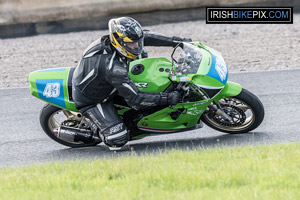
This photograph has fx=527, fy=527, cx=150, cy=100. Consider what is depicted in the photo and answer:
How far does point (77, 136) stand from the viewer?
661 centimetres

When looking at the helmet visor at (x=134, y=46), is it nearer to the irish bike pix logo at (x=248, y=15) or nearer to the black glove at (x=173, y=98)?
the black glove at (x=173, y=98)

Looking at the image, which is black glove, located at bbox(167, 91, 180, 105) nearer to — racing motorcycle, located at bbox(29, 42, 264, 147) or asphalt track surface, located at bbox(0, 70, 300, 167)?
racing motorcycle, located at bbox(29, 42, 264, 147)

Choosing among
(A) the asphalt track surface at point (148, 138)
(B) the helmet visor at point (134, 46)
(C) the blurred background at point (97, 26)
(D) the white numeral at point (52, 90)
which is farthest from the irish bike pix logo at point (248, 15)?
(B) the helmet visor at point (134, 46)

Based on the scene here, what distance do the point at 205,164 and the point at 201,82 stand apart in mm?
1167

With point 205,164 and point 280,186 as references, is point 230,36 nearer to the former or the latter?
point 205,164

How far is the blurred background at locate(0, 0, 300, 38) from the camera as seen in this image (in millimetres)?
12773

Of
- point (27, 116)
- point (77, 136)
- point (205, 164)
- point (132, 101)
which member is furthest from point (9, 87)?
point (205, 164)

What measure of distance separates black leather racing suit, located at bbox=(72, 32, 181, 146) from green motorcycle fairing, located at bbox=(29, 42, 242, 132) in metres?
0.19

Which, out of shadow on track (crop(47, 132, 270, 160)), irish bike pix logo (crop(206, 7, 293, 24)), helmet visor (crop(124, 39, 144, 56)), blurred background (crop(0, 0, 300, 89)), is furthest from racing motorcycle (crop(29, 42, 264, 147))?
irish bike pix logo (crop(206, 7, 293, 24))

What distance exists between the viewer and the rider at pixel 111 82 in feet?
18.9

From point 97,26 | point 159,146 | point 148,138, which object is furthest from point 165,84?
point 97,26

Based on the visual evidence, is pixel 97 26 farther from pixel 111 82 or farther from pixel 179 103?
pixel 111 82

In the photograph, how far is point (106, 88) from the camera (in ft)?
20.1

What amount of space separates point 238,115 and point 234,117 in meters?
0.06
